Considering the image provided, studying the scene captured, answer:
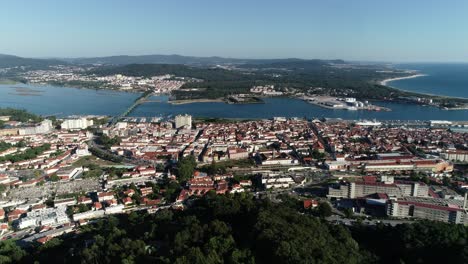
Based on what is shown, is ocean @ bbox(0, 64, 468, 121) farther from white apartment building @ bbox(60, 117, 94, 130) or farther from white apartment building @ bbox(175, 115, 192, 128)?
white apartment building @ bbox(60, 117, 94, 130)

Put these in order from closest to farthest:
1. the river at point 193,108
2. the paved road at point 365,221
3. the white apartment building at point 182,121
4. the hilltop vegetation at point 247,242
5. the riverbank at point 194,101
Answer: the hilltop vegetation at point 247,242 < the paved road at point 365,221 < the white apartment building at point 182,121 < the river at point 193,108 < the riverbank at point 194,101

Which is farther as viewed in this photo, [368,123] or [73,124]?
[368,123]

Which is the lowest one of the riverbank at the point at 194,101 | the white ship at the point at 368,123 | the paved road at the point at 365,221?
the paved road at the point at 365,221

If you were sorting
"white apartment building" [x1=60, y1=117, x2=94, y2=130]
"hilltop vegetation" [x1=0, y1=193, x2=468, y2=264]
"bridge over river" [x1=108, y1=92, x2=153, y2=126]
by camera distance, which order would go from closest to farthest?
"hilltop vegetation" [x1=0, y1=193, x2=468, y2=264] < "white apartment building" [x1=60, y1=117, x2=94, y2=130] < "bridge over river" [x1=108, y1=92, x2=153, y2=126]

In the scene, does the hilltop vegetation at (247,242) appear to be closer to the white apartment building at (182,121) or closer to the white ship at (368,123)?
the white apartment building at (182,121)

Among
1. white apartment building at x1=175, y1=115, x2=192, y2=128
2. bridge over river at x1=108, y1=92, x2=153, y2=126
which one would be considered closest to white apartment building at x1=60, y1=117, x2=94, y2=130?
bridge over river at x1=108, y1=92, x2=153, y2=126

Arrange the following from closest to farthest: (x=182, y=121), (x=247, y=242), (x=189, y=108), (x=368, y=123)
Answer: (x=247, y=242) → (x=182, y=121) → (x=368, y=123) → (x=189, y=108)

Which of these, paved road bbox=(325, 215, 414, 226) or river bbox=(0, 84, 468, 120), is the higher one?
river bbox=(0, 84, 468, 120)

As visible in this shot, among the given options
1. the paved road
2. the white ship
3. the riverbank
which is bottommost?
the paved road

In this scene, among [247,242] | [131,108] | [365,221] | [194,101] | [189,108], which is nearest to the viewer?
[247,242]

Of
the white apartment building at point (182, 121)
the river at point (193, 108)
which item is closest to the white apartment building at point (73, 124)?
the river at point (193, 108)

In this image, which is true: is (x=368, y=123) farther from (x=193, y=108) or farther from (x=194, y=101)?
(x=194, y=101)

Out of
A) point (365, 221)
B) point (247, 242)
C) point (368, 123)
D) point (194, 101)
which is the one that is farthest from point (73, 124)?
point (368, 123)
